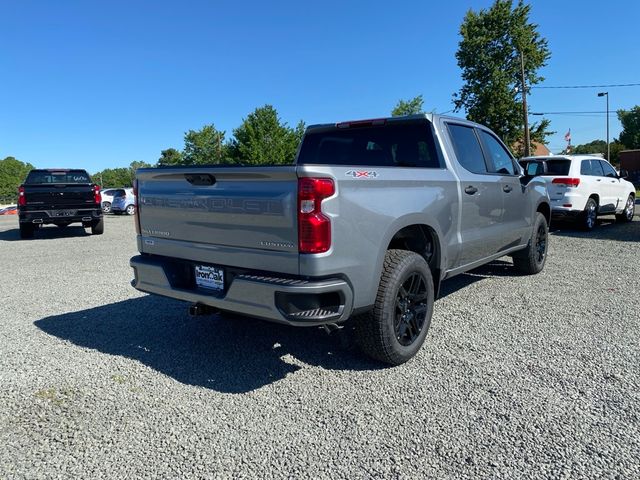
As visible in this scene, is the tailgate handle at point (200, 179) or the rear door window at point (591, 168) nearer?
the tailgate handle at point (200, 179)

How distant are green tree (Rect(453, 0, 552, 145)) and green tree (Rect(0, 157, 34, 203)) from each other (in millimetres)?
81735

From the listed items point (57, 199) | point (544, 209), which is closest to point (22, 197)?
point (57, 199)

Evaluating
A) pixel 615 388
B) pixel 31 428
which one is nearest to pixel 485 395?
pixel 615 388

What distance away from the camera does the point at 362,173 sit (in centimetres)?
299

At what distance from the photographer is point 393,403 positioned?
2889 millimetres

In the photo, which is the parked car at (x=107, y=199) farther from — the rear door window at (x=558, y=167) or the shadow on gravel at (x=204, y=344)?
the shadow on gravel at (x=204, y=344)

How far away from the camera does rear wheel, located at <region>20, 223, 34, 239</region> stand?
12898mm

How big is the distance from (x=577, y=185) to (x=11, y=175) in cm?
11130

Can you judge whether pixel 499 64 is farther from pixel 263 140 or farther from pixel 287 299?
pixel 287 299

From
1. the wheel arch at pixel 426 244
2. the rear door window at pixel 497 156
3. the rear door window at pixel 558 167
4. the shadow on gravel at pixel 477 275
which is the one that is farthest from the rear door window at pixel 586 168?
the wheel arch at pixel 426 244

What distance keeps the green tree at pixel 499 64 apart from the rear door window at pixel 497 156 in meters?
30.7

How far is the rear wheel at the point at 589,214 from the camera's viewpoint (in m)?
10.3

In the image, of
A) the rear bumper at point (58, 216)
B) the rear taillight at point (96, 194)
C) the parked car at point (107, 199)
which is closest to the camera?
the rear bumper at point (58, 216)

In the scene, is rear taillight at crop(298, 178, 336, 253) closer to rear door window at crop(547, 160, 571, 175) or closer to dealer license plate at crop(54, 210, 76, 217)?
rear door window at crop(547, 160, 571, 175)
